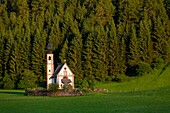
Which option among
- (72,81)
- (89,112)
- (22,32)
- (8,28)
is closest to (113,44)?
(72,81)

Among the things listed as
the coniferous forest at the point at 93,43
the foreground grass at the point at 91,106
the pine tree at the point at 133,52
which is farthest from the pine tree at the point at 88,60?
the foreground grass at the point at 91,106

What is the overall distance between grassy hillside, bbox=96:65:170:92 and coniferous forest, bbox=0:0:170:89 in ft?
7.26

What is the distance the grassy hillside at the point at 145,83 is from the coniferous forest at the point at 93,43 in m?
2.21

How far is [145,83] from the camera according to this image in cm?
8700

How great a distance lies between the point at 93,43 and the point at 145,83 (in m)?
21.0

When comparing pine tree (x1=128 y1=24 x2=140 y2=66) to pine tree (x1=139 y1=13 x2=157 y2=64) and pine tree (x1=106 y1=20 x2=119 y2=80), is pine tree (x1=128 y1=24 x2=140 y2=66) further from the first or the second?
pine tree (x1=106 y1=20 x2=119 y2=80)

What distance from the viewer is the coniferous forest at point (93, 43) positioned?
98562mm

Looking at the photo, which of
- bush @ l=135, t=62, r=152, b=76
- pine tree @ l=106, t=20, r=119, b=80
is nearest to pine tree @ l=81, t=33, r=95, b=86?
pine tree @ l=106, t=20, r=119, b=80

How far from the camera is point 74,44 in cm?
10331

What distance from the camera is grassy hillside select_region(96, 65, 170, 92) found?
83.9 metres

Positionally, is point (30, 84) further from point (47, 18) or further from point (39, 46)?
point (47, 18)

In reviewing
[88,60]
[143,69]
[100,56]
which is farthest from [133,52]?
[88,60]

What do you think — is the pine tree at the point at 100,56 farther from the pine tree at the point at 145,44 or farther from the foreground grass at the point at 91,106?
the foreground grass at the point at 91,106

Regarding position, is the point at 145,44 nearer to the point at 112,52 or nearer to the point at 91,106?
the point at 112,52
